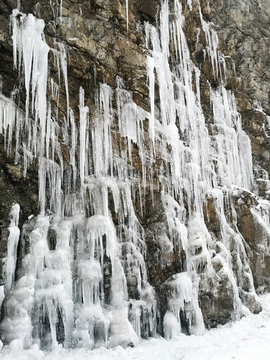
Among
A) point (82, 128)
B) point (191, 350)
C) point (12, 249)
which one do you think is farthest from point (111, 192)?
point (191, 350)

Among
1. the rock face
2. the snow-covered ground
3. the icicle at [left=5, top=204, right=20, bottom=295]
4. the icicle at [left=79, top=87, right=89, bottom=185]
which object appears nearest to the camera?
the snow-covered ground

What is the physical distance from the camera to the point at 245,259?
34.7 feet

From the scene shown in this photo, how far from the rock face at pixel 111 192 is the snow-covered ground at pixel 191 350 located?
33cm

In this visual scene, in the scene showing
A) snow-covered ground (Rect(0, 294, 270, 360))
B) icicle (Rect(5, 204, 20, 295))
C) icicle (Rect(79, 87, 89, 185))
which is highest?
icicle (Rect(79, 87, 89, 185))

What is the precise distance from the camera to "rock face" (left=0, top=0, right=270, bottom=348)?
6.92 meters

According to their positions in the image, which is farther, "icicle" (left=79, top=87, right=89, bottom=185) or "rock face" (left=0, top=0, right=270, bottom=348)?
"icicle" (left=79, top=87, right=89, bottom=185)

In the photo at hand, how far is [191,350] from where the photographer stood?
6.53 m

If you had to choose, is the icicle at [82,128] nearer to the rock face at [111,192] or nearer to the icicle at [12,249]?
the rock face at [111,192]

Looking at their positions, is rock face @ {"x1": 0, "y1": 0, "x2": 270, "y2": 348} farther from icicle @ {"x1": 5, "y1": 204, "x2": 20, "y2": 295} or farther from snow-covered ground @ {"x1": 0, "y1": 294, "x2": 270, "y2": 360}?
snow-covered ground @ {"x1": 0, "y1": 294, "x2": 270, "y2": 360}

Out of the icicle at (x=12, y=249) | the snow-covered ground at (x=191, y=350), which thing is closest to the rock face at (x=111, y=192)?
the icicle at (x=12, y=249)

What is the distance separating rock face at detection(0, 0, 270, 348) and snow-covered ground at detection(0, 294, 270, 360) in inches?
12.9

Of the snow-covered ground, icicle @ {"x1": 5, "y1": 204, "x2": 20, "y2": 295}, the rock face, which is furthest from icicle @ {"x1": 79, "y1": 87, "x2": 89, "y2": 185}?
the snow-covered ground

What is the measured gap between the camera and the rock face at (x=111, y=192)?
6.92 metres

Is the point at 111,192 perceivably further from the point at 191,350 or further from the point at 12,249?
the point at 191,350
